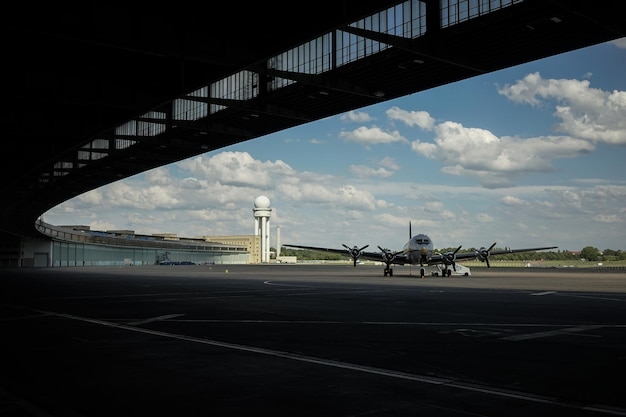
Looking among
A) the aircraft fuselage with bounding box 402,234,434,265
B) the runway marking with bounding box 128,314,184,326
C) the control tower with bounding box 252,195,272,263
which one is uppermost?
the control tower with bounding box 252,195,272,263

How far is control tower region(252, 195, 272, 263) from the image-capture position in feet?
637

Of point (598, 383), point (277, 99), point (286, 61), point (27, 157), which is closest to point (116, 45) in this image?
point (286, 61)

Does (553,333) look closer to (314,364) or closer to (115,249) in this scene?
(314,364)

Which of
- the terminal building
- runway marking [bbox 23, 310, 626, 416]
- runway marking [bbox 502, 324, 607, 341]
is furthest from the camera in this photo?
the terminal building

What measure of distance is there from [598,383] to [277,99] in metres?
29.2

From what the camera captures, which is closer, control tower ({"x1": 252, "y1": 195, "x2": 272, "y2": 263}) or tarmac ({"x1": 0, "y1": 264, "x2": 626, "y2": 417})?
tarmac ({"x1": 0, "y1": 264, "x2": 626, "y2": 417})

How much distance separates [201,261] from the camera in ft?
584

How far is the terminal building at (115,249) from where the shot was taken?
120 metres

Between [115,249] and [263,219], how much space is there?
2462 inches

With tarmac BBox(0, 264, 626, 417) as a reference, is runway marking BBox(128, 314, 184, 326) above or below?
below

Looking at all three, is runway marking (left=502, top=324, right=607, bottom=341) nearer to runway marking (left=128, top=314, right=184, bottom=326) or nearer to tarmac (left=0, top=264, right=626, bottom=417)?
tarmac (left=0, top=264, right=626, bottom=417)

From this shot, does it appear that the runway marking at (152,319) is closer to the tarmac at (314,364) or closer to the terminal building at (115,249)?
the tarmac at (314,364)

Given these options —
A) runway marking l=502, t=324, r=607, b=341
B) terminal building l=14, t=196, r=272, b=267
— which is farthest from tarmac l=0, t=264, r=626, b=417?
terminal building l=14, t=196, r=272, b=267

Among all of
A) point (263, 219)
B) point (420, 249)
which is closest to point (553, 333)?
point (420, 249)
